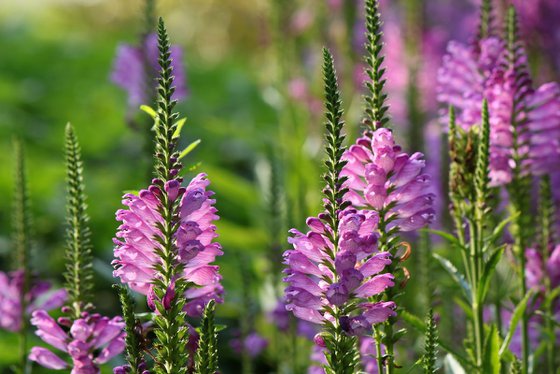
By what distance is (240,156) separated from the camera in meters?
7.67

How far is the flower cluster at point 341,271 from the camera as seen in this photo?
4.27 feet

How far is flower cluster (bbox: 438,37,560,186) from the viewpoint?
210 centimetres

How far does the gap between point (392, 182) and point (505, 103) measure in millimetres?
733

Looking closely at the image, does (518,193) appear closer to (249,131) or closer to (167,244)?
(167,244)

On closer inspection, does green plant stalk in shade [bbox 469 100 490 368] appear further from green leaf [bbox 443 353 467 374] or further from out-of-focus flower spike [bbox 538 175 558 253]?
out-of-focus flower spike [bbox 538 175 558 253]

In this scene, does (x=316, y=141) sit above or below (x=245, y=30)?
below

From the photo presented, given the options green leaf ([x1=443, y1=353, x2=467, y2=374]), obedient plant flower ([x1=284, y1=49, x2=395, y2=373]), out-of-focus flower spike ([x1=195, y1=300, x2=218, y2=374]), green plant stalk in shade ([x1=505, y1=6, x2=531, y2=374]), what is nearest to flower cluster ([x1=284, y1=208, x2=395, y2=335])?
obedient plant flower ([x1=284, y1=49, x2=395, y2=373])

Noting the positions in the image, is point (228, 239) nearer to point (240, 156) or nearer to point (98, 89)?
point (240, 156)

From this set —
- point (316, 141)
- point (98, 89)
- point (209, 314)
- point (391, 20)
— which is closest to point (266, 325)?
point (316, 141)

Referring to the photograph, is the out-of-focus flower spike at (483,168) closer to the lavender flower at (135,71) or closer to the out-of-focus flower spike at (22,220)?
the out-of-focus flower spike at (22,220)

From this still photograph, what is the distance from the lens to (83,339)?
1.51 metres

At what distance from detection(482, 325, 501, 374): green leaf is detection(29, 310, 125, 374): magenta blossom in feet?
2.40

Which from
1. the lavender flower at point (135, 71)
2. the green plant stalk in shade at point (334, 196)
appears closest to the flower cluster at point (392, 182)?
the green plant stalk in shade at point (334, 196)

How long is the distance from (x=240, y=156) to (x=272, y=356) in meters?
4.24
